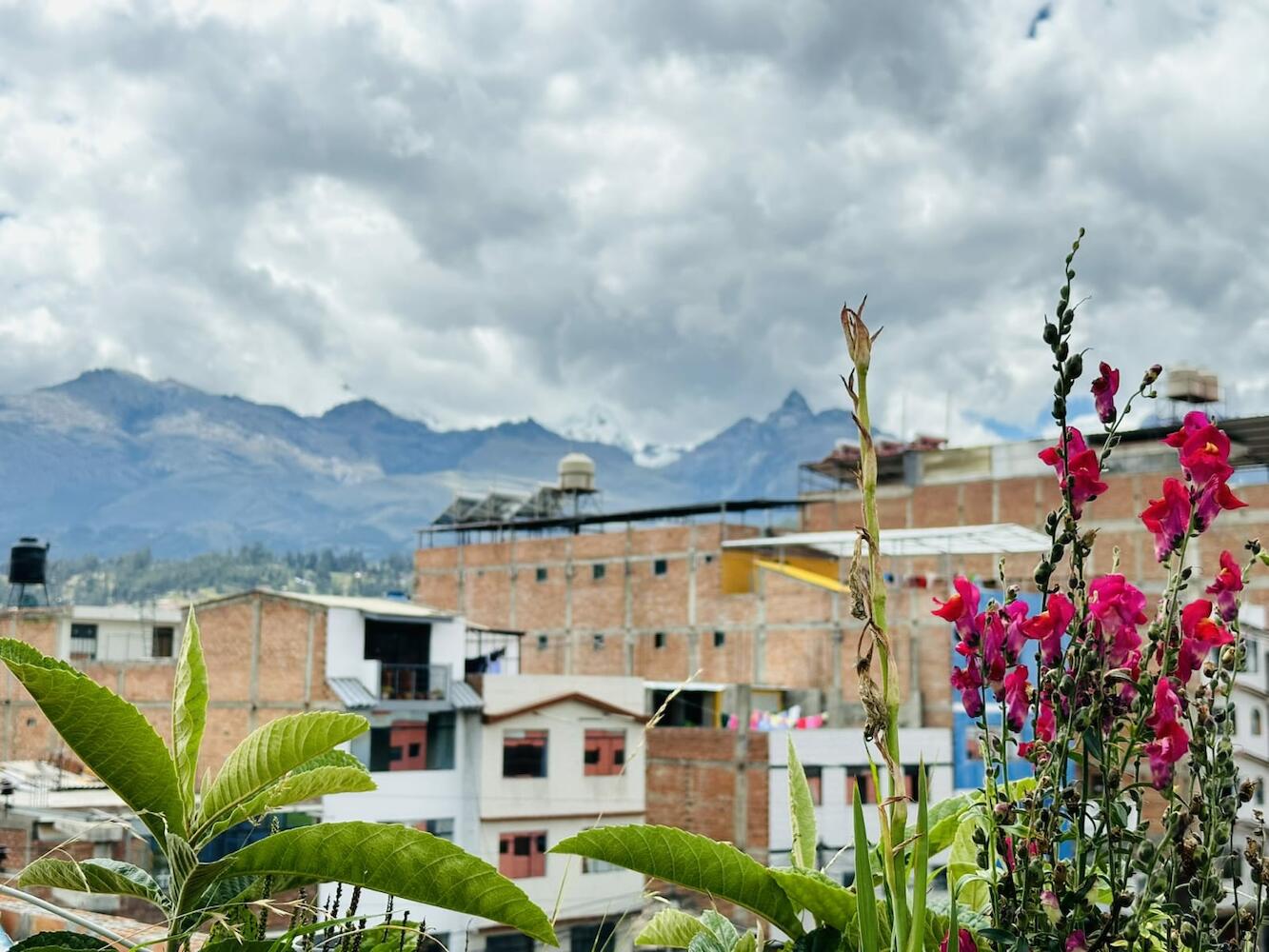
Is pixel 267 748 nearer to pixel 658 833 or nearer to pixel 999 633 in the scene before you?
pixel 658 833

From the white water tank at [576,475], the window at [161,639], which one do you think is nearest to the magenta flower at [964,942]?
the window at [161,639]

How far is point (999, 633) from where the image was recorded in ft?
5.77

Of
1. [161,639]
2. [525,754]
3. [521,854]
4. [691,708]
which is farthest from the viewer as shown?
[161,639]

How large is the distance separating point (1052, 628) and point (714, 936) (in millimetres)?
843

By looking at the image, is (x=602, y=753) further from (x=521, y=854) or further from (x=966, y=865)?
(x=966, y=865)

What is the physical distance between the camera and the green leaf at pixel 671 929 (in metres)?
2.22

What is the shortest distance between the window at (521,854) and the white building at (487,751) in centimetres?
3

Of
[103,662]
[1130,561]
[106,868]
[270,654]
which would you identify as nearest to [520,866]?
[270,654]

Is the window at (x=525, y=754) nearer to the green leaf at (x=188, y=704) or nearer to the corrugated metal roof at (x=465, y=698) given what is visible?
the corrugated metal roof at (x=465, y=698)

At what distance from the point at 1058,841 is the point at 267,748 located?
116cm

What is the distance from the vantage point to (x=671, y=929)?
7.41 feet

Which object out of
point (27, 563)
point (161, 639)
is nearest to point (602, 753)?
point (161, 639)

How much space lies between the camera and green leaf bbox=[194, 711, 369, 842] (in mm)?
1755

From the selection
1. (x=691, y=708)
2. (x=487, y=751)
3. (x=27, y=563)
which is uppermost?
(x=27, y=563)
